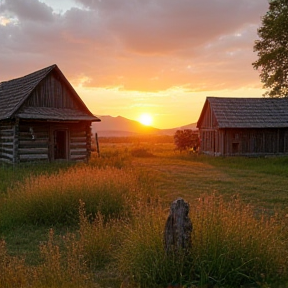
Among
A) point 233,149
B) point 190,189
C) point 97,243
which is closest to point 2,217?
point 97,243

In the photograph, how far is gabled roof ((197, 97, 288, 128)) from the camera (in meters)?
24.8

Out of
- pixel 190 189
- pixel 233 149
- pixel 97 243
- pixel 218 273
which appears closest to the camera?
pixel 218 273

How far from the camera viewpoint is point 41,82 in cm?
1869

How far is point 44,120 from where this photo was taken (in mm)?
17422

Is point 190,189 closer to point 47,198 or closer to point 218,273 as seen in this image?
point 47,198

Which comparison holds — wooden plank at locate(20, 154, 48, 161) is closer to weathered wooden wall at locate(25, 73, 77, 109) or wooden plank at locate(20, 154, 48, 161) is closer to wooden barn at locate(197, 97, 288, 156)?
weathered wooden wall at locate(25, 73, 77, 109)

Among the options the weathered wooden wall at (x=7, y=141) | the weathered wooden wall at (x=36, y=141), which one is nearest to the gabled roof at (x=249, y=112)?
the weathered wooden wall at (x=36, y=141)

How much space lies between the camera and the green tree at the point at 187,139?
30.7m

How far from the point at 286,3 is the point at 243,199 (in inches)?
1023

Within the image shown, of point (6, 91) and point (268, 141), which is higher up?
point (6, 91)

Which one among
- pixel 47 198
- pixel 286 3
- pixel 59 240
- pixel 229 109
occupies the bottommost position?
pixel 59 240

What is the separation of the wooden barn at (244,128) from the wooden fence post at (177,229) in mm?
20339

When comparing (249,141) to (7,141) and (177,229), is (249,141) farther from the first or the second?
(177,229)

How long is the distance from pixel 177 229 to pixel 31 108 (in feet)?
49.7
